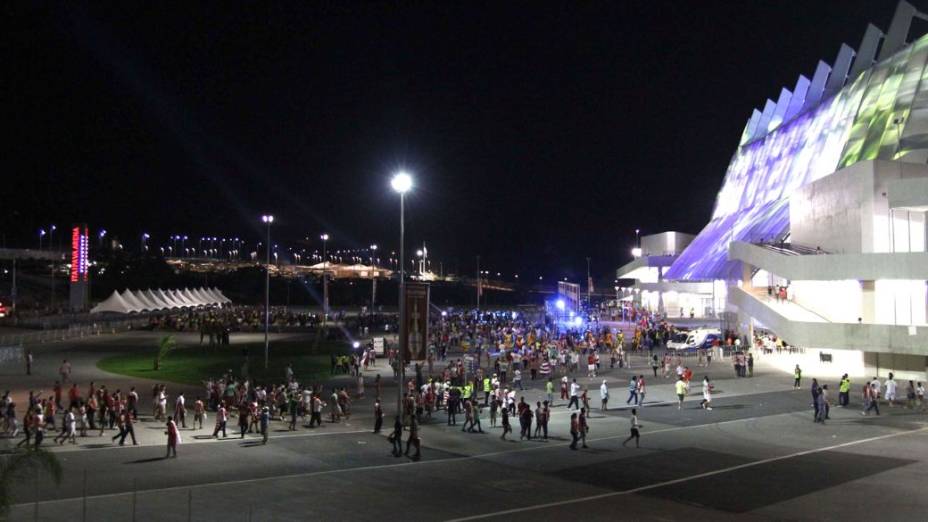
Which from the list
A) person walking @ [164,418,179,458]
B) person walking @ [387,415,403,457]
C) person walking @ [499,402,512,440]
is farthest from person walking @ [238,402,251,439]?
person walking @ [499,402,512,440]

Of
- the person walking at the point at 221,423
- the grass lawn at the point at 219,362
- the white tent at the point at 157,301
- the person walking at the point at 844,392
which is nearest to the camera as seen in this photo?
the person walking at the point at 221,423

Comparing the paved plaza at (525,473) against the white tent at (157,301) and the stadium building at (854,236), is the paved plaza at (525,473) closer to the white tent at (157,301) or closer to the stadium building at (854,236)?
the stadium building at (854,236)

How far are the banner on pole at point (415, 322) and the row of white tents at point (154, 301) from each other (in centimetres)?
5522

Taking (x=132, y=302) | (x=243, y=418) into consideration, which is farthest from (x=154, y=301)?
(x=243, y=418)

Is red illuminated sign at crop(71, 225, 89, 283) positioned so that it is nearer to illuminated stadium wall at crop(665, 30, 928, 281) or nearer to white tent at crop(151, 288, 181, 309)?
white tent at crop(151, 288, 181, 309)

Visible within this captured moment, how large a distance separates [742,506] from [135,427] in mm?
17524

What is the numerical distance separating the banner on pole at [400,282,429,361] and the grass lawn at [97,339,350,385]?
15008 mm

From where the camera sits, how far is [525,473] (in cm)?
1792

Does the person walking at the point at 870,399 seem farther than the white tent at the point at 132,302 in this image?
No

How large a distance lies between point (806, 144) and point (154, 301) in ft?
209

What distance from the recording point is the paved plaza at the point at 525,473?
14320 mm

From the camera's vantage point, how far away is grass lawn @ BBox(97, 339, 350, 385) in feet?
116

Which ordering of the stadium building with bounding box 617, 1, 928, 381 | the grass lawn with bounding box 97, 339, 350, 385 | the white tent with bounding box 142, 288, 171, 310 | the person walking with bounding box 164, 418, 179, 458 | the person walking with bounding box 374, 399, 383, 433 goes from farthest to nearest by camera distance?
the white tent with bounding box 142, 288, 171, 310
the grass lawn with bounding box 97, 339, 350, 385
the stadium building with bounding box 617, 1, 928, 381
the person walking with bounding box 374, 399, 383, 433
the person walking with bounding box 164, 418, 179, 458

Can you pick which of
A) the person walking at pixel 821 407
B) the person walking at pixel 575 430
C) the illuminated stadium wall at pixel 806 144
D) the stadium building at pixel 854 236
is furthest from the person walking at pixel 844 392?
the illuminated stadium wall at pixel 806 144
